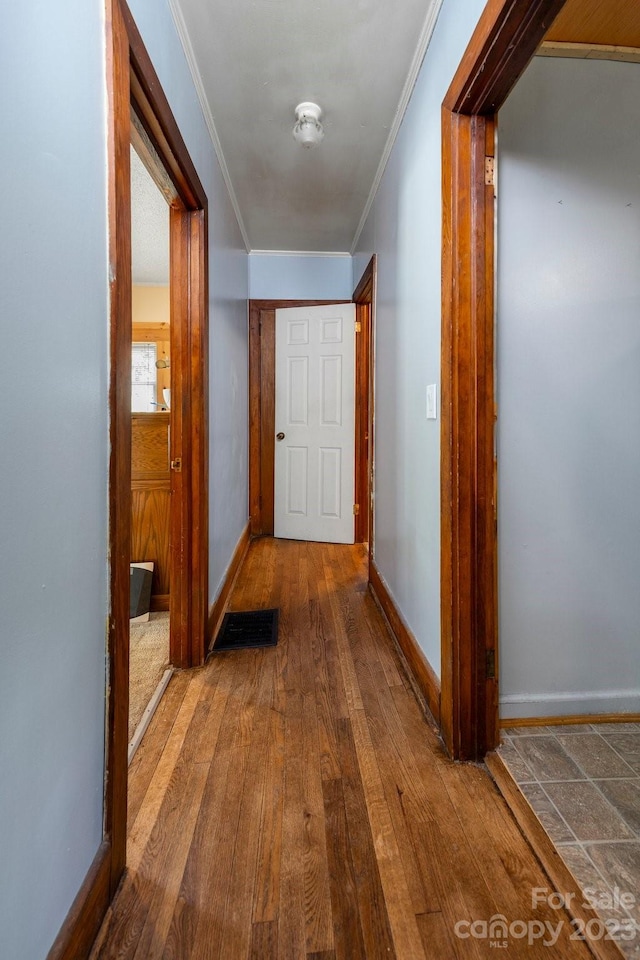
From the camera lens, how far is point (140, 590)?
2424 mm

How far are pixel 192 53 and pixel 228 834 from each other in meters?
2.54

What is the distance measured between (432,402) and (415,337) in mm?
385

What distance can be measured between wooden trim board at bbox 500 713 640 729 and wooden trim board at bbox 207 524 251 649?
1283mm

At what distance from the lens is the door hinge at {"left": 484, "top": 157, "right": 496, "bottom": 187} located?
1354 millimetres

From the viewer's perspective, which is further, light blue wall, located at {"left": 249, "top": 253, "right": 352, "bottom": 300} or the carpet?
light blue wall, located at {"left": 249, "top": 253, "right": 352, "bottom": 300}

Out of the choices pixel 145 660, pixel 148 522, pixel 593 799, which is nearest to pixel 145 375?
pixel 148 522

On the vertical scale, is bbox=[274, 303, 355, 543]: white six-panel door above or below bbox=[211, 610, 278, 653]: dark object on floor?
above

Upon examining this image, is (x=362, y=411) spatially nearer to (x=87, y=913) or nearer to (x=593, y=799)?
(x=593, y=799)

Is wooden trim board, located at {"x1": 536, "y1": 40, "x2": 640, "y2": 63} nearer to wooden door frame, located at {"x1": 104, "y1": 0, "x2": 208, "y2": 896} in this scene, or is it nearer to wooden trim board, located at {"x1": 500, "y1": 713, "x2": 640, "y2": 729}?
wooden door frame, located at {"x1": 104, "y1": 0, "x2": 208, "y2": 896}

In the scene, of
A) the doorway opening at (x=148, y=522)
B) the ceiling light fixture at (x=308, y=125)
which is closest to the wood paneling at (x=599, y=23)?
the ceiling light fixture at (x=308, y=125)

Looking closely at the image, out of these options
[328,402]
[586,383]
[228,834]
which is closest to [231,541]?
[328,402]

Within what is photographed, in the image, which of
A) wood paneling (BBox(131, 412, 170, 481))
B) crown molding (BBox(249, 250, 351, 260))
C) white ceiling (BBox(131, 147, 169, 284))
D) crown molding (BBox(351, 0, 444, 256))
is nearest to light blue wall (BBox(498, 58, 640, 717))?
crown molding (BBox(351, 0, 444, 256))

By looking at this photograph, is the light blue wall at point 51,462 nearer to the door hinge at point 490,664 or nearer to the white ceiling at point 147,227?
the door hinge at point 490,664

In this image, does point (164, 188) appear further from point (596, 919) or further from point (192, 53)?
point (596, 919)
